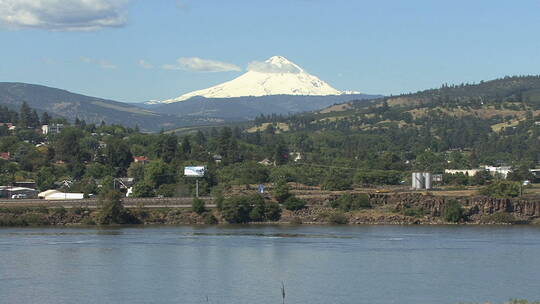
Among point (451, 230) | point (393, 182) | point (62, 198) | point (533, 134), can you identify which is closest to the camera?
point (451, 230)

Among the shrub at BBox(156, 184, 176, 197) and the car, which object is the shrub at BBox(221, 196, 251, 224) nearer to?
the shrub at BBox(156, 184, 176, 197)

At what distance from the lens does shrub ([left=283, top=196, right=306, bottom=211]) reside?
83000 mm

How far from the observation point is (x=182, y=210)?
274ft

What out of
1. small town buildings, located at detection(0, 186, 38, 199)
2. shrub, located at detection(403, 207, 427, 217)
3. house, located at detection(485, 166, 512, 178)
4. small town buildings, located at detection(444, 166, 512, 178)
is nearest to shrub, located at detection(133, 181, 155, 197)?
small town buildings, located at detection(0, 186, 38, 199)

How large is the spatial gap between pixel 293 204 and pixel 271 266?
31954mm

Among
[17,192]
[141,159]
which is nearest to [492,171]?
[141,159]

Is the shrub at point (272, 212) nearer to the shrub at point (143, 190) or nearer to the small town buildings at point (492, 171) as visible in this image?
the shrub at point (143, 190)

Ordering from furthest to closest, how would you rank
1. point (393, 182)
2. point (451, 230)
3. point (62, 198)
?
1. point (393, 182)
2. point (62, 198)
3. point (451, 230)

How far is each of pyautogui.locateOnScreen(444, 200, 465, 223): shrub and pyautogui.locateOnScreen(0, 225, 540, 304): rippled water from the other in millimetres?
6327

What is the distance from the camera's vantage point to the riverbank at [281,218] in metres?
79.8

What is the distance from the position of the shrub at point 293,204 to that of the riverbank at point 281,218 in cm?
35

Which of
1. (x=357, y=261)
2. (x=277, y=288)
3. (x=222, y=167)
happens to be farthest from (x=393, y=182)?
(x=277, y=288)

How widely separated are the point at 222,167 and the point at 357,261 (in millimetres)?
63948

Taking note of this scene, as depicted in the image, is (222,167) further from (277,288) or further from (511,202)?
(277,288)
